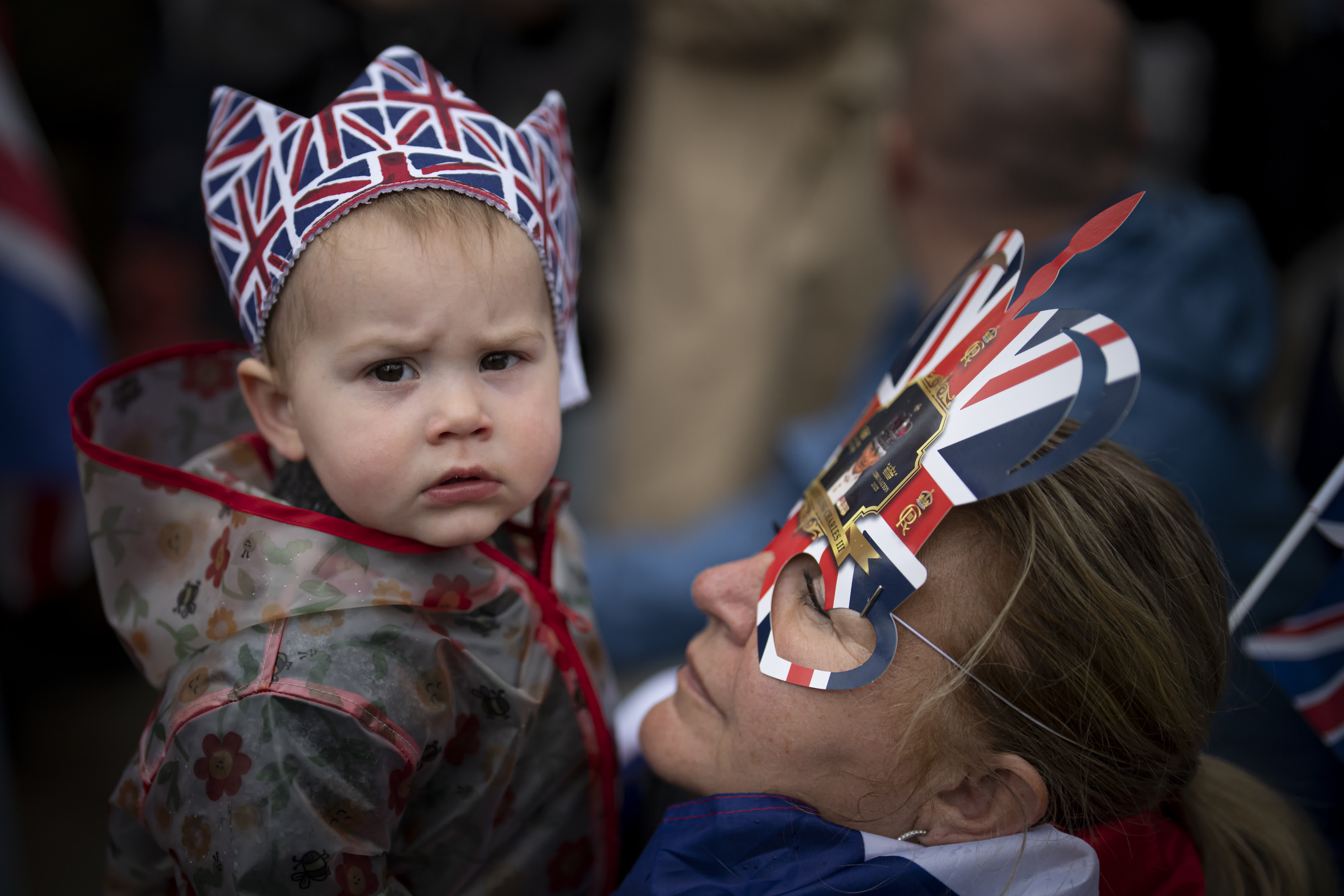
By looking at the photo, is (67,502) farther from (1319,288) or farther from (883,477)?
(1319,288)

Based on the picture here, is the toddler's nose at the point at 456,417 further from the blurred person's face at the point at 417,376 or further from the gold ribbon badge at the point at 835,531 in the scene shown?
the gold ribbon badge at the point at 835,531

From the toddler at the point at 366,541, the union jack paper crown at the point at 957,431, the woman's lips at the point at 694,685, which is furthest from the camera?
the woman's lips at the point at 694,685

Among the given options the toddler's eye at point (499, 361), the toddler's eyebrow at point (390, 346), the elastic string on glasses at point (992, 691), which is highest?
the toddler's eyebrow at point (390, 346)

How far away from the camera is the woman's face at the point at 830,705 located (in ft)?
3.50

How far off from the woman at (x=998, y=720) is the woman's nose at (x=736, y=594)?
4cm

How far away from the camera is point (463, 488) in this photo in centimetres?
106

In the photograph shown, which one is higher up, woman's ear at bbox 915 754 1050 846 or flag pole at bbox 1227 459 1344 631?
flag pole at bbox 1227 459 1344 631

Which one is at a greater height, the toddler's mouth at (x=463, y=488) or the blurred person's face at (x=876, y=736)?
the toddler's mouth at (x=463, y=488)

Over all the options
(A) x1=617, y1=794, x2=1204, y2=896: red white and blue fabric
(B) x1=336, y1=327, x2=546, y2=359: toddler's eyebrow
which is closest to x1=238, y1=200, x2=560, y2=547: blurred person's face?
(B) x1=336, y1=327, x2=546, y2=359: toddler's eyebrow

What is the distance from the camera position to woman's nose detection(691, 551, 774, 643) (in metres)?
1.20

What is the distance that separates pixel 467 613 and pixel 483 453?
0.23 metres

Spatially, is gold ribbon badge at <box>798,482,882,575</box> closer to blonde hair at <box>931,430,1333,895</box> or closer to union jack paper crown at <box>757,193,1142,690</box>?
union jack paper crown at <box>757,193,1142,690</box>

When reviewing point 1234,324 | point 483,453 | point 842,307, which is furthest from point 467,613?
point 842,307

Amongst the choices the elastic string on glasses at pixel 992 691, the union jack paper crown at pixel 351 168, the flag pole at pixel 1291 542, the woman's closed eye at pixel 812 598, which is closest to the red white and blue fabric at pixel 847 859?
the elastic string on glasses at pixel 992 691
